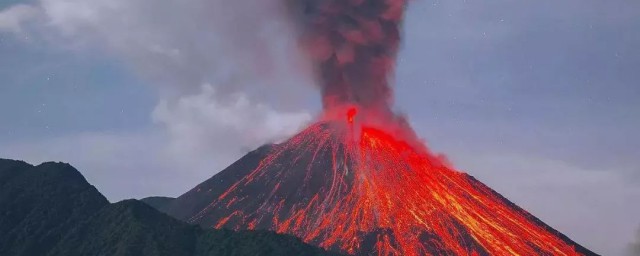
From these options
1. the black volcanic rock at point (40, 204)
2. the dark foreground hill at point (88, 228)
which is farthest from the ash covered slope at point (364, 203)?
Answer: the black volcanic rock at point (40, 204)

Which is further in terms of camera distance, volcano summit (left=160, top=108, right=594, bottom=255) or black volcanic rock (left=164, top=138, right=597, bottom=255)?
black volcanic rock (left=164, top=138, right=597, bottom=255)

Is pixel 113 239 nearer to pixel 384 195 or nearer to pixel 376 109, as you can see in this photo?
pixel 384 195

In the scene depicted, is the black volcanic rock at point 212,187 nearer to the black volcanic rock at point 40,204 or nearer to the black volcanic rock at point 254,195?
the black volcanic rock at point 254,195

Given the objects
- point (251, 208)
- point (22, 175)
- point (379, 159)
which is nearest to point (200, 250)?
point (22, 175)

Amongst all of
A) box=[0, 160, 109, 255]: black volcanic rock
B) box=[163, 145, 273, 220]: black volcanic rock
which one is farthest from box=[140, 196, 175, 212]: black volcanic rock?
box=[0, 160, 109, 255]: black volcanic rock

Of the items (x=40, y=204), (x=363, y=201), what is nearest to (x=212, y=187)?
(x=363, y=201)

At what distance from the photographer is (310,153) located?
100562 mm

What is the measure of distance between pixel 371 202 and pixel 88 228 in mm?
39501

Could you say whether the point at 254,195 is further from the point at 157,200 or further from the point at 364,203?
the point at 157,200

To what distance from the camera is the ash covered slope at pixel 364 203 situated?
79438 millimetres

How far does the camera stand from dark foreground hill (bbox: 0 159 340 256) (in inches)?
2095

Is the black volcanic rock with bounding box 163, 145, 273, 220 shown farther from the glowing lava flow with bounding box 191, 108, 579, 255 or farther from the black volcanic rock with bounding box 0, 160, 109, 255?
the black volcanic rock with bounding box 0, 160, 109, 255

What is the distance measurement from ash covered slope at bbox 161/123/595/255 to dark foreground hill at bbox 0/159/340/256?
19.9 metres

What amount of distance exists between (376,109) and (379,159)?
774cm
